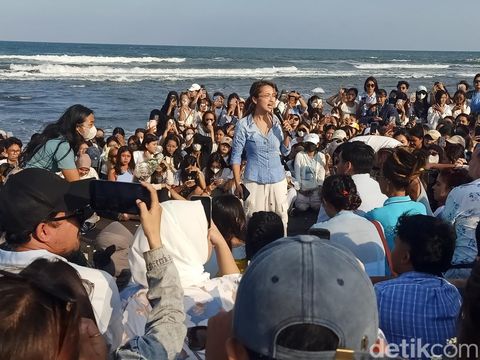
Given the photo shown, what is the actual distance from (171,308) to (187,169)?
5.91m

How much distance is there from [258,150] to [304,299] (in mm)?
4659

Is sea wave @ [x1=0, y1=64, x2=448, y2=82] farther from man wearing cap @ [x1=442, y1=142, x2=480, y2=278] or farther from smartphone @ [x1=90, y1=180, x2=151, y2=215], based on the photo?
smartphone @ [x1=90, y1=180, x2=151, y2=215]

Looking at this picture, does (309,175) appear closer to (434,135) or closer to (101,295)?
(434,135)

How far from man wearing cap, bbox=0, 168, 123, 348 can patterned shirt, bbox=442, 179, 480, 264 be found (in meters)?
2.16

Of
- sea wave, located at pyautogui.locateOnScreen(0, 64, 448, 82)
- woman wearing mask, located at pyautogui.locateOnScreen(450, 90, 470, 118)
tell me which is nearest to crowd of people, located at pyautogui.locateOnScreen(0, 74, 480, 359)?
woman wearing mask, located at pyautogui.locateOnScreen(450, 90, 470, 118)

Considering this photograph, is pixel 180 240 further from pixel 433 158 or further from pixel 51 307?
pixel 433 158

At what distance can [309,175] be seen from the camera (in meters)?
9.06

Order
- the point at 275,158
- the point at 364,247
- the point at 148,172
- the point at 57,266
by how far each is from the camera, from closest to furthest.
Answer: the point at 57,266 < the point at 364,247 < the point at 275,158 < the point at 148,172

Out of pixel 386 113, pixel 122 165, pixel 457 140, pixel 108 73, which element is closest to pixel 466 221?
pixel 457 140

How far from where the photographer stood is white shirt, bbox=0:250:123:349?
2438mm

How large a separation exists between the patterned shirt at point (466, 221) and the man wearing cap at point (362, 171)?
849 mm

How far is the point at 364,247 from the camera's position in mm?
3699

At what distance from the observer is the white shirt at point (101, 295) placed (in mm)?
2438

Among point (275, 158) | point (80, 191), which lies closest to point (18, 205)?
point (80, 191)
